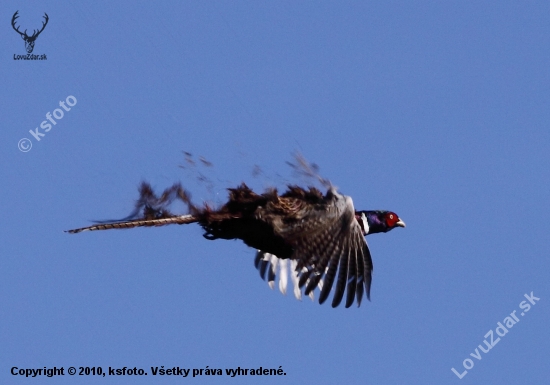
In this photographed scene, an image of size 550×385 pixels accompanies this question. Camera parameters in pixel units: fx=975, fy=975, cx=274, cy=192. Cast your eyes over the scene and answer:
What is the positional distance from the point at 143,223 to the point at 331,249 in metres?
2.64

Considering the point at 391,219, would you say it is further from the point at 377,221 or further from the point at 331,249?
the point at 331,249

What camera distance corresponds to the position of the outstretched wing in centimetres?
1330

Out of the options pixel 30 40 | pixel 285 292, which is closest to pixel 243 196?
pixel 285 292

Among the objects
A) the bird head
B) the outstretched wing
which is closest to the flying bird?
the outstretched wing

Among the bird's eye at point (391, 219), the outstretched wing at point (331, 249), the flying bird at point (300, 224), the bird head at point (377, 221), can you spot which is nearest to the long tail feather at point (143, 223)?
the flying bird at point (300, 224)

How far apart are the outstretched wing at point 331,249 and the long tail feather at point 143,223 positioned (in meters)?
1.29

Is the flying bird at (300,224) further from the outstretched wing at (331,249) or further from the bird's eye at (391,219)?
the bird's eye at (391,219)

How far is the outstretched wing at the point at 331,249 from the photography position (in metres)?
13.3

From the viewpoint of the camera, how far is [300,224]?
44.1 ft

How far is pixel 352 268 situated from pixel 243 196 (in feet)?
5.97

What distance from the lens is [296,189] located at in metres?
13.5

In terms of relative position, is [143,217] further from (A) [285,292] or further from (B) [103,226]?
(A) [285,292]

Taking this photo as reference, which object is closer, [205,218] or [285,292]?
[205,218]

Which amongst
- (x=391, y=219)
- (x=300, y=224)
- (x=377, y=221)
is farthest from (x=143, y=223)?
(x=391, y=219)
